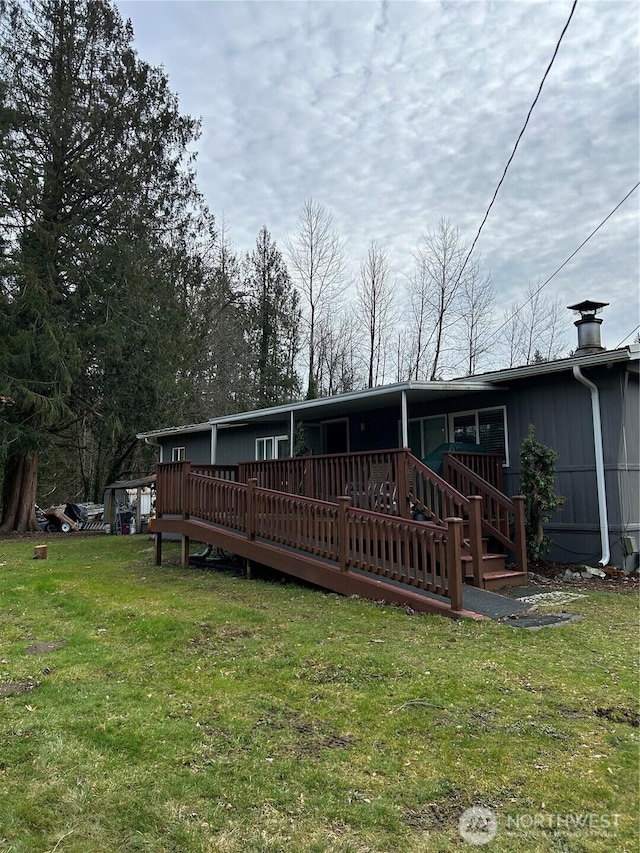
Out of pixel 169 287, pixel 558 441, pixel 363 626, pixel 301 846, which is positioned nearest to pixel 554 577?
pixel 558 441

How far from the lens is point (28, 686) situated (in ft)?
12.8

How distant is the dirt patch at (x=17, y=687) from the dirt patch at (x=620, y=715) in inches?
147

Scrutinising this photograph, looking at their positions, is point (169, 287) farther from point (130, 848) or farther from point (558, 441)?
point (130, 848)

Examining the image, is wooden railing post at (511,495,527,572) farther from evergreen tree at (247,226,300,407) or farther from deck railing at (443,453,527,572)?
evergreen tree at (247,226,300,407)

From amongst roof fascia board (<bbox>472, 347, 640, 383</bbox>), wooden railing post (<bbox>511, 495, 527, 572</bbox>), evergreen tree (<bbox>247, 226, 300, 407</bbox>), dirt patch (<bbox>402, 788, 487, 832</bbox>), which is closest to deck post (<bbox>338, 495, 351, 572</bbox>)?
wooden railing post (<bbox>511, 495, 527, 572</bbox>)

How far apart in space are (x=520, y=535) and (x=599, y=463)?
71.6 inches

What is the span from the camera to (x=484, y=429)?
10023 millimetres

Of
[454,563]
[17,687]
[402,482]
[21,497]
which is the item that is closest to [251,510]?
[402,482]

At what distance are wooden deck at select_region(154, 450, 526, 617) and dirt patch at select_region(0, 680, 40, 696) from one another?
3.64 metres

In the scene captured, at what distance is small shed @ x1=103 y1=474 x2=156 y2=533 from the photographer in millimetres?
18922

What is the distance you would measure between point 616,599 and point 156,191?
20.2m

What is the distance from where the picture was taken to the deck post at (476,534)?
6434mm

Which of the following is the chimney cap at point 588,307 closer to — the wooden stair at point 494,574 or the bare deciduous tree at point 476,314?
the wooden stair at point 494,574

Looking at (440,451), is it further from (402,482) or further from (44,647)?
(44,647)
